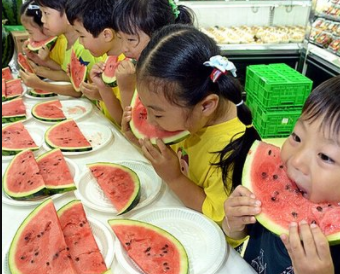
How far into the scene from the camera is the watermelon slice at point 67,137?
1676 mm

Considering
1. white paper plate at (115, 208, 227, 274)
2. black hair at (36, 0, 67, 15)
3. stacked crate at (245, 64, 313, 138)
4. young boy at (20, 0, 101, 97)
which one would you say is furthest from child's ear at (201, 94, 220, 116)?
stacked crate at (245, 64, 313, 138)

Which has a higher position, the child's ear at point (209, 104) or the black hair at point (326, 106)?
the black hair at point (326, 106)

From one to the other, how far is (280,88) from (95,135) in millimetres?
2379

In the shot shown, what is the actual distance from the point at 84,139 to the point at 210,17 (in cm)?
359

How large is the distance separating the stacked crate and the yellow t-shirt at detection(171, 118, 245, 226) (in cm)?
236

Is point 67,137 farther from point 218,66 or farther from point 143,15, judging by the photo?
point 218,66

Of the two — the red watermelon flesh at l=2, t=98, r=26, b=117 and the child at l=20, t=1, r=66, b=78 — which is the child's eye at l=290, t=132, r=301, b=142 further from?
the child at l=20, t=1, r=66, b=78

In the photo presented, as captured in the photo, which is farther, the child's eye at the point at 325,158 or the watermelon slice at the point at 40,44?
the watermelon slice at the point at 40,44

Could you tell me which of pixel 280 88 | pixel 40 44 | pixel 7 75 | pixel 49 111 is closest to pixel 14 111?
pixel 49 111

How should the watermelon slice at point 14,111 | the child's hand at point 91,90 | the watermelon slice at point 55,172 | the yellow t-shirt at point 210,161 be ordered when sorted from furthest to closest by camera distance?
the child's hand at point 91,90 → the watermelon slice at point 14,111 → the watermelon slice at point 55,172 → the yellow t-shirt at point 210,161

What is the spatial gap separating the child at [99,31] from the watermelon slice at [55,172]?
21.0 inches

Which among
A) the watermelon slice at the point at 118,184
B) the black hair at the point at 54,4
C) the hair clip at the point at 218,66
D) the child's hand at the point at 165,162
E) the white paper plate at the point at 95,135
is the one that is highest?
the hair clip at the point at 218,66

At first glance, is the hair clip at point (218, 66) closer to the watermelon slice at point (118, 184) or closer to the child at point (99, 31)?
the watermelon slice at point (118, 184)

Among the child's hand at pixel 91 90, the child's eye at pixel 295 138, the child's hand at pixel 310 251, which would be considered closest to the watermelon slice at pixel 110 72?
the child's hand at pixel 91 90
